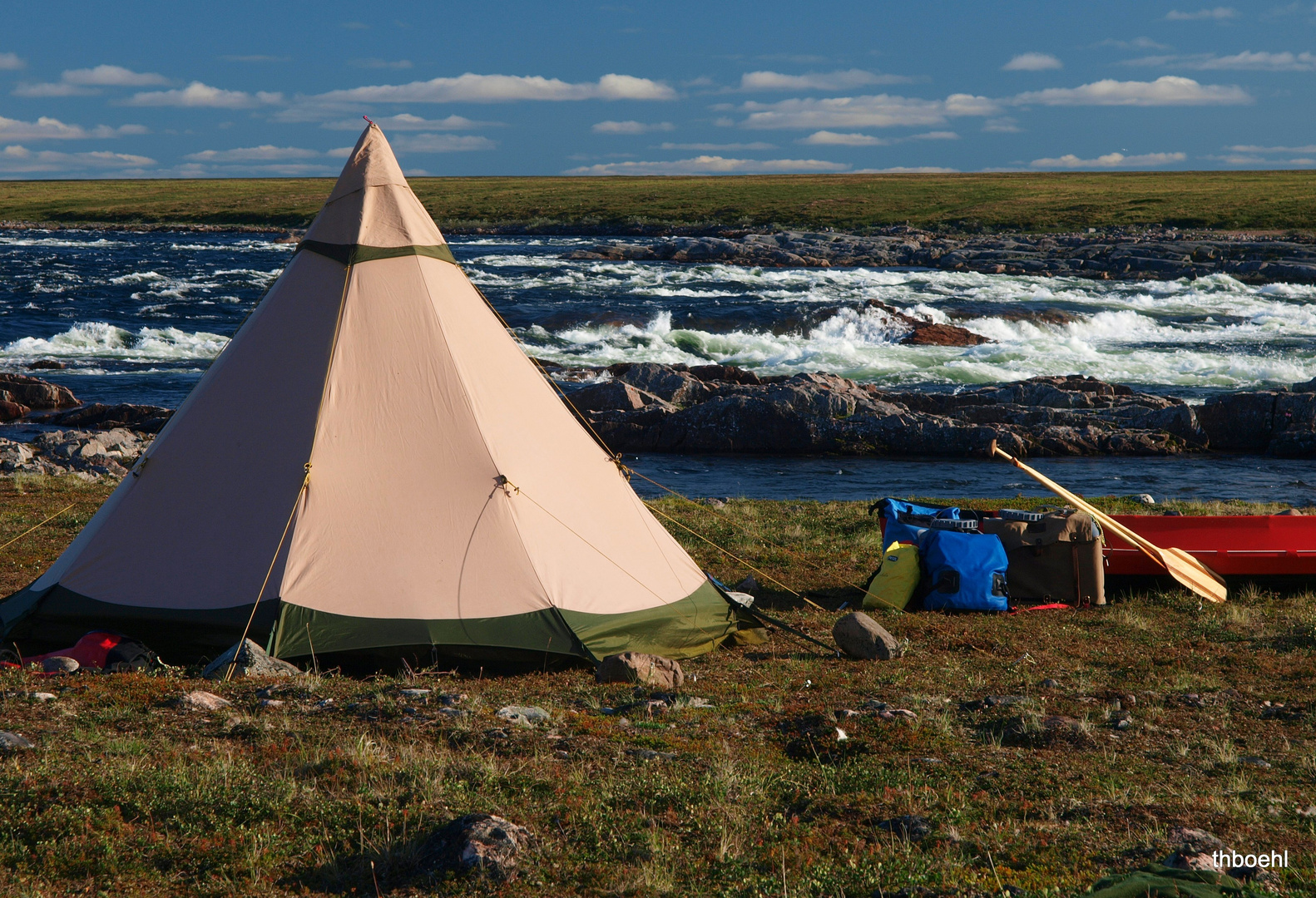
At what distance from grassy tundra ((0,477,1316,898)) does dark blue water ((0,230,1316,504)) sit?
36.0 ft

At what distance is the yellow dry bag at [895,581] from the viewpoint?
9.57 metres

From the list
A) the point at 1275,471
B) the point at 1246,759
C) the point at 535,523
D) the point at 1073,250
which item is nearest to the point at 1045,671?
the point at 1246,759

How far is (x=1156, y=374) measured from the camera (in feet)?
105

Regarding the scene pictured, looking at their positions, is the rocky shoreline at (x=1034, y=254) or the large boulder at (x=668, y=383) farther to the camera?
the rocky shoreline at (x=1034, y=254)

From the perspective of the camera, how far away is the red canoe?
404 inches

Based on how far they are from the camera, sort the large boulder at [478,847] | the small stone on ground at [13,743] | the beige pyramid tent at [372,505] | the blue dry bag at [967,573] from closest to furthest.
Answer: the large boulder at [478,847], the small stone on ground at [13,743], the beige pyramid tent at [372,505], the blue dry bag at [967,573]

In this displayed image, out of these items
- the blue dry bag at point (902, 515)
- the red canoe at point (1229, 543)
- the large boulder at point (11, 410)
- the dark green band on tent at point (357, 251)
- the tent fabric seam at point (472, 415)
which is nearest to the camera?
the tent fabric seam at point (472, 415)

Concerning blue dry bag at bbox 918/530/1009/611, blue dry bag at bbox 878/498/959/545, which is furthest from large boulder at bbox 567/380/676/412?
blue dry bag at bbox 918/530/1009/611

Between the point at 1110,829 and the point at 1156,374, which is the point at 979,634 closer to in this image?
the point at 1110,829

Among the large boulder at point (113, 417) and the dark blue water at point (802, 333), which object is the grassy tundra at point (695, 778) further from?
the large boulder at point (113, 417)

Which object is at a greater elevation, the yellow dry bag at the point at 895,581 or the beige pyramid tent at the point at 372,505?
the beige pyramid tent at the point at 372,505

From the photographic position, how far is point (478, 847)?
13.8 feet

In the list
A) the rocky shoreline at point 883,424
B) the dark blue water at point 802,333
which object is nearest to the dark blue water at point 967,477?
the dark blue water at point 802,333

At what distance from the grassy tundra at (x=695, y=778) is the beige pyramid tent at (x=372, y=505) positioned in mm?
447
